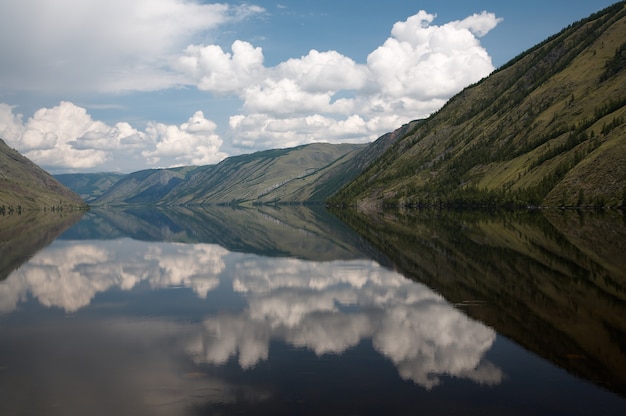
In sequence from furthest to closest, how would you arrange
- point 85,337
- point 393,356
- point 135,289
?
point 135,289 < point 85,337 < point 393,356

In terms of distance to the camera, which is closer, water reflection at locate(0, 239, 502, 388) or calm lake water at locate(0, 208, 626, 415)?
calm lake water at locate(0, 208, 626, 415)

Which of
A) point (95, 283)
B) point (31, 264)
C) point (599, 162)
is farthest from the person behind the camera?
point (599, 162)

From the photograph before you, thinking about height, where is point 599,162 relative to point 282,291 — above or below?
above

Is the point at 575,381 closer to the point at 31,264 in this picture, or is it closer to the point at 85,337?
the point at 85,337

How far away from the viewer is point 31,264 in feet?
205

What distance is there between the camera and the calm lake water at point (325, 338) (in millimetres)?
19031

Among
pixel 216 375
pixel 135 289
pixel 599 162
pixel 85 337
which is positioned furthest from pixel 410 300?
pixel 599 162

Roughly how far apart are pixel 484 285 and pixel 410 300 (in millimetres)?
7969

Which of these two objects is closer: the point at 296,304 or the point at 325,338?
the point at 325,338

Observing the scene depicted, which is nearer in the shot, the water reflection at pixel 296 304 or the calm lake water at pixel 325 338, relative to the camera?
the calm lake water at pixel 325 338

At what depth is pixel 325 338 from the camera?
27719 mm

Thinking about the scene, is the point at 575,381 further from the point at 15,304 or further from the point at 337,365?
the point at 15,304

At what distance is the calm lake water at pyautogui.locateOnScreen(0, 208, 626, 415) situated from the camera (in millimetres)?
19031

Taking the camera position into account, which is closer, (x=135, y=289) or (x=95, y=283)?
(x=135, y=289)
